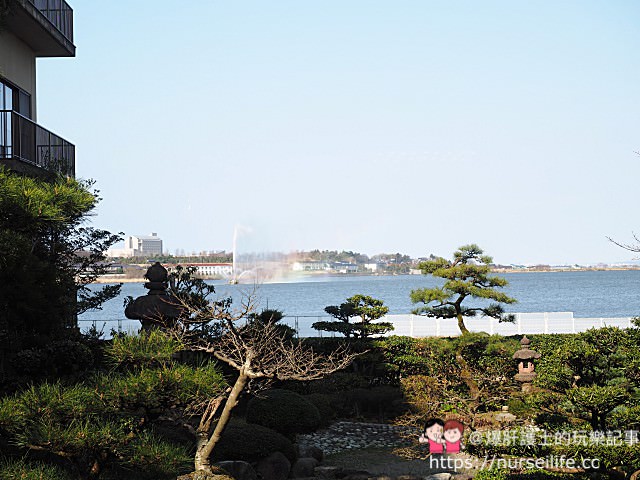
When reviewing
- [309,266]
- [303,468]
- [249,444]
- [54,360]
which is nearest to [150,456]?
[54,360]

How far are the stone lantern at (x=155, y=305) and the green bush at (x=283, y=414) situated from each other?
204 centimetres

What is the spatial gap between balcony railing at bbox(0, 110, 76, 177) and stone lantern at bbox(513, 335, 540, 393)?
10.6 meters

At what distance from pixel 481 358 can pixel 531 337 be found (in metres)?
2.95

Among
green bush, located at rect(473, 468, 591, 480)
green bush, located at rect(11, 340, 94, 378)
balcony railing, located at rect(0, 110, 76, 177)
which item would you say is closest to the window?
balcony railing, located at rect(0, 110, 76, 177)

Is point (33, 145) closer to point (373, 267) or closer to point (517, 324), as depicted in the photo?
point (517, 324)

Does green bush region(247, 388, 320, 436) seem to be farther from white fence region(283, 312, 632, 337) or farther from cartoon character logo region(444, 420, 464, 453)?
white fence region(283, 312, 632, 337)

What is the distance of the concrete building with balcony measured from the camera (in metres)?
10.8

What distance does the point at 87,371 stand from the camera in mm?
7723

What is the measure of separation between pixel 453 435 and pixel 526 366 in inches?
260

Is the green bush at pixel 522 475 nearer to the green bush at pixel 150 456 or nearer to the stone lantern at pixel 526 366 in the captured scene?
the green bush at pixel 150 456

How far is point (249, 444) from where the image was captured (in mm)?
9961

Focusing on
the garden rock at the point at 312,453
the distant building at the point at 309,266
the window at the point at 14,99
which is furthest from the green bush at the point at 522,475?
the distant building at the point at 309,266

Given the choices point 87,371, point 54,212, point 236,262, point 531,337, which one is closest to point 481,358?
point 531,337

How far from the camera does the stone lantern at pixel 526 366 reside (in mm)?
15789
